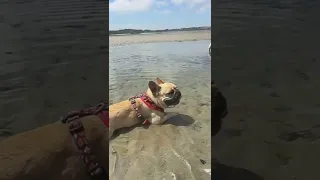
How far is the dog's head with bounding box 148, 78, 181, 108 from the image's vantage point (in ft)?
3.12

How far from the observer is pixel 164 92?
0.94 meters

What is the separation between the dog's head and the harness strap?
128 mm

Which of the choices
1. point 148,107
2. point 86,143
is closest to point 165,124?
point 148,107

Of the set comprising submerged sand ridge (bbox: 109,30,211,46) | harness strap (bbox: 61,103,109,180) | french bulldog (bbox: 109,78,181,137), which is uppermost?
submerged sand ridge (bbox: 109,30,211,46)

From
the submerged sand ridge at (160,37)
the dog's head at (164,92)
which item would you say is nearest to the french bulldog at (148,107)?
the dog's head at (164,92)

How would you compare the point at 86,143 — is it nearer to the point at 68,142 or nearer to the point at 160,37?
the point at 68,142

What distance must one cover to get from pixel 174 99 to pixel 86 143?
0.25 metres

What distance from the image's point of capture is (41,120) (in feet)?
3.41

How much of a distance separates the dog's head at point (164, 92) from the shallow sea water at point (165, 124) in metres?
0.01

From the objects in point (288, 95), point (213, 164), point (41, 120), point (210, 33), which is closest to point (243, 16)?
point (210, 33)

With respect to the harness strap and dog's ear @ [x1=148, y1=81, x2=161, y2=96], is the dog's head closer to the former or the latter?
dog's ear @ [x1=148, y1=81, x2=161, y2=96]

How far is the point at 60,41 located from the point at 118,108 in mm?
248

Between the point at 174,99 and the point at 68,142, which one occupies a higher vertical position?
the point at 174,99

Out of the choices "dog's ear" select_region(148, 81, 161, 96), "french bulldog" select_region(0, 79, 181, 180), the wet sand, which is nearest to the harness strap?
"french bulldog" select_region(0, 79, 181, 180)
